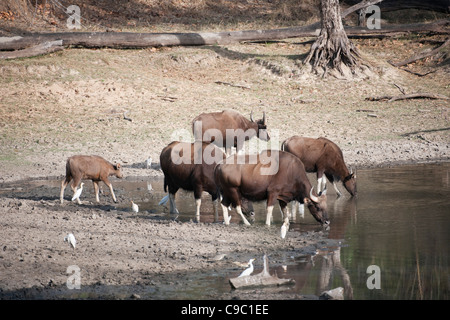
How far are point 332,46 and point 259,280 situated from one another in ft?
61.2

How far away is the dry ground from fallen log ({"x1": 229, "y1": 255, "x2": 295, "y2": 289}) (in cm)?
102

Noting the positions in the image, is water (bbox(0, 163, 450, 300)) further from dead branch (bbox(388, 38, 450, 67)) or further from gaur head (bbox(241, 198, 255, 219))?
dead branch (bbox(388, 38, 450, 67))

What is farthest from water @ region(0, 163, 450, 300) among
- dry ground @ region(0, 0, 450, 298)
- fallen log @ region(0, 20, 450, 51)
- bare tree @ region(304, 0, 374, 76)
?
fallen log @ region(0, 20, 450, 51)

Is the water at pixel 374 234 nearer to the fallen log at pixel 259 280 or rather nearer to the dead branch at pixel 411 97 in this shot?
the fallen log at pixel 259 280

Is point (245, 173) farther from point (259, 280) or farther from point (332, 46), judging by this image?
point (332, 46)

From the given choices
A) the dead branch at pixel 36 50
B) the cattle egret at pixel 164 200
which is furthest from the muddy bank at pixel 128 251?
the dead branch at pixel 36 50

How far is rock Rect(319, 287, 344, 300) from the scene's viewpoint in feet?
27.5

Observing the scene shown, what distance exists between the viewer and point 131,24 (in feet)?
103

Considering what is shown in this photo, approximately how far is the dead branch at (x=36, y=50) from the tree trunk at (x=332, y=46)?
966 cm

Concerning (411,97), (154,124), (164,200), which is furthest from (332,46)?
(164,200)

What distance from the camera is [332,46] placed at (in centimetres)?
2617

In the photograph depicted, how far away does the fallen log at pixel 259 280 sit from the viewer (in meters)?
8.85
